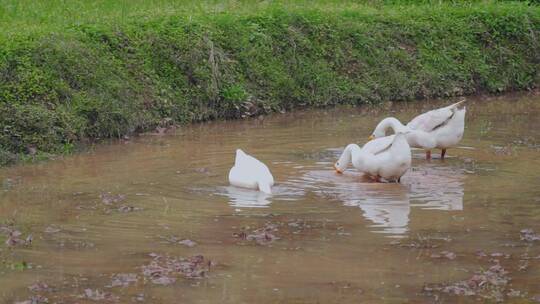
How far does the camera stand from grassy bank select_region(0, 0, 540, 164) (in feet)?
43.5

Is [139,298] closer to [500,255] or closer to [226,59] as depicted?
[500,255]

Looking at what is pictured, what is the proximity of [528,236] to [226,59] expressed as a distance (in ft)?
26.4

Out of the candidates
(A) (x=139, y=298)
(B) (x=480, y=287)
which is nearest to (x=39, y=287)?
(A) (x=139, y=298)

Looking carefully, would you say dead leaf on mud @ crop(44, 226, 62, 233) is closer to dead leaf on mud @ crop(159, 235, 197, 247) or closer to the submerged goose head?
dead leaf on mud @ crop(159, 235, 197, 247)

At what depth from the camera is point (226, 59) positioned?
16.0 metres

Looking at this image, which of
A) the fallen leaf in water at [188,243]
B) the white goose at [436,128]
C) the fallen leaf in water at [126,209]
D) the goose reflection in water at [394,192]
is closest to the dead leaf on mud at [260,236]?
the fallen leaf in water at [188,243]

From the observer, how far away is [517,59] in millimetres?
20531

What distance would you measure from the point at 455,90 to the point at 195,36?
5624 mm

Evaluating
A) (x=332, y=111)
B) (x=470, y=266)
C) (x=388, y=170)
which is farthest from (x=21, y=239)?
(x=332, y=111)

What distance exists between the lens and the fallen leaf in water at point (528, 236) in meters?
8.71

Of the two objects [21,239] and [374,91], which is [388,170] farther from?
[374,91]

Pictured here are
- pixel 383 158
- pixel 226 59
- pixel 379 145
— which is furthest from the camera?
pixel 226 59

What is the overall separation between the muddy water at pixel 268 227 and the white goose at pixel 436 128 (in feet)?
0.92

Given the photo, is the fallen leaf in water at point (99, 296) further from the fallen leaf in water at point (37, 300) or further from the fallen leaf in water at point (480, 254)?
the fallen leaf in water at point (480, 254)
